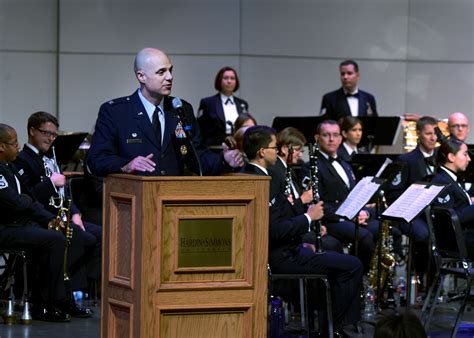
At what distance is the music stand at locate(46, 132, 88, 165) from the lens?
27.9 ft

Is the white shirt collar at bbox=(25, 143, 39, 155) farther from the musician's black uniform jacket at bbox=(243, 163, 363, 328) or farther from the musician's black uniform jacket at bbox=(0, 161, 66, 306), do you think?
the musician's black uniform jacket at bbox=(243, 163, 363, 328)

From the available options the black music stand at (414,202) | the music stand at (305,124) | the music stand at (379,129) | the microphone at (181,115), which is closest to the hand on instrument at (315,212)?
the black music stand at (414,202)

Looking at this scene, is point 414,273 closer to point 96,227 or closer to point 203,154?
point 96,227

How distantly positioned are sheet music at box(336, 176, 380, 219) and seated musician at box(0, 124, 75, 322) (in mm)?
2016

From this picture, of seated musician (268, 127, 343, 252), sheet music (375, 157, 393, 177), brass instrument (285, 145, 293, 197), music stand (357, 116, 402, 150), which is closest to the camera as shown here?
seated musician (268, 127, 343, 252)

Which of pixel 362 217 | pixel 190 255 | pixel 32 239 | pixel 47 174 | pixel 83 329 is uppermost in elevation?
pixel 47 174

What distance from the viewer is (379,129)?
10633mm

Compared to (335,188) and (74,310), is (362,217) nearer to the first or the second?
(335,188)

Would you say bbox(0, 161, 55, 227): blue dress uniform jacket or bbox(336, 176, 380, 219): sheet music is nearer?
bbox(0, 161, 55, 227): blue dress uniform jacket

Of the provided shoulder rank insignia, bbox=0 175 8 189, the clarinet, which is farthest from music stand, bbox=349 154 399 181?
shoulder rank insignia, bbox=0 175 8 189

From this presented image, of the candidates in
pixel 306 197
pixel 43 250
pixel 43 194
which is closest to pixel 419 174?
pixel 306 197

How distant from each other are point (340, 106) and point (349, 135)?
4.37 feet

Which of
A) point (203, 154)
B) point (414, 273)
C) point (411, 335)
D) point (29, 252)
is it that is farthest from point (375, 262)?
point (411, 335)

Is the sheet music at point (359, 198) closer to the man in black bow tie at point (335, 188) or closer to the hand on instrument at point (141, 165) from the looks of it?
the man in black bow tie at point (335, 188)
